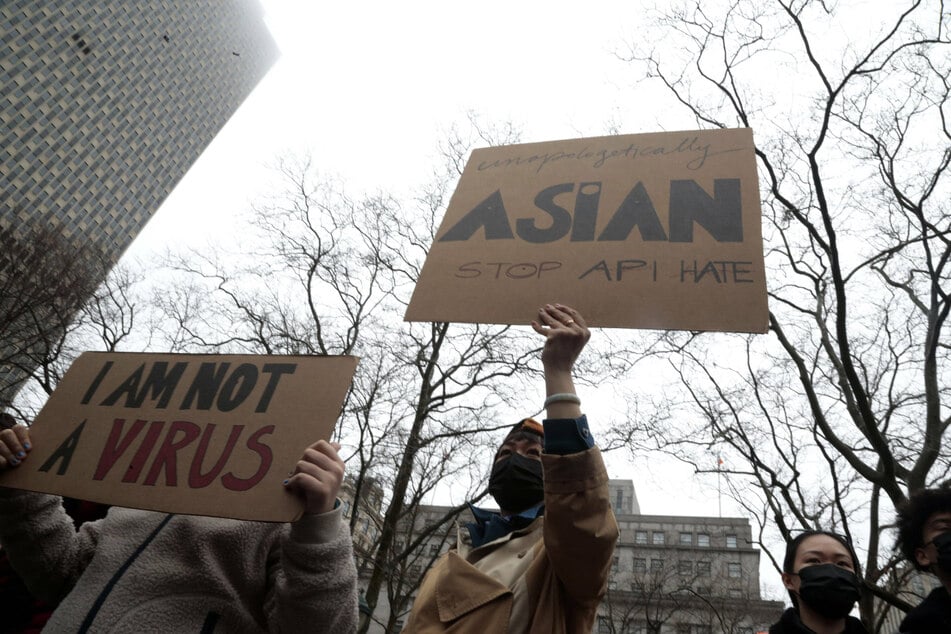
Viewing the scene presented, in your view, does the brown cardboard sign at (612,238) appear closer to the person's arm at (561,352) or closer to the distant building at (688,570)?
the person's arm at (561,352)

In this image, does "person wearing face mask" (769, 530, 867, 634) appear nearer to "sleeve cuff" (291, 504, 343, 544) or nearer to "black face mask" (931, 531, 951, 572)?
"black face mask" (931, 531, 951, 572)

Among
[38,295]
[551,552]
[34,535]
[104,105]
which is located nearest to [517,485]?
[551,552]

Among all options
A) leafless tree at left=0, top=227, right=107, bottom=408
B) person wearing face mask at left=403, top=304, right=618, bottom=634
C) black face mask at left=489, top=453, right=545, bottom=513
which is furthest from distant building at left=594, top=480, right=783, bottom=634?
person wearing face mask at left=403, top=304, right=618, bottom=634

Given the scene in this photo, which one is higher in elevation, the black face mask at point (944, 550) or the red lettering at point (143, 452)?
the black face mask at point (944, 550)

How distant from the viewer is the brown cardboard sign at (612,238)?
1.97 meters

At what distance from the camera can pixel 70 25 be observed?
1807 inches

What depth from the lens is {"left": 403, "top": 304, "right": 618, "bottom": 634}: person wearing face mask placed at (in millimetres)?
1534

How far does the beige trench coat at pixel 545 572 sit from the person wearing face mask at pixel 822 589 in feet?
4.33

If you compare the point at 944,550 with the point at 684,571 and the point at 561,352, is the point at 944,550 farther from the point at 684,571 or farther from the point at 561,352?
the point at 684,571

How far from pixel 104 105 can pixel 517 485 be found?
57703mm

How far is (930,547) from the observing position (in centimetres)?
257

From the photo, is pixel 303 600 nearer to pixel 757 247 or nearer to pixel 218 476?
pixel 218 476

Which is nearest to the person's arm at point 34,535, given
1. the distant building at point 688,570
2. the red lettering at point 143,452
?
the red lettering at point 143,452

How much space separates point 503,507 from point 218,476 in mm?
1156
